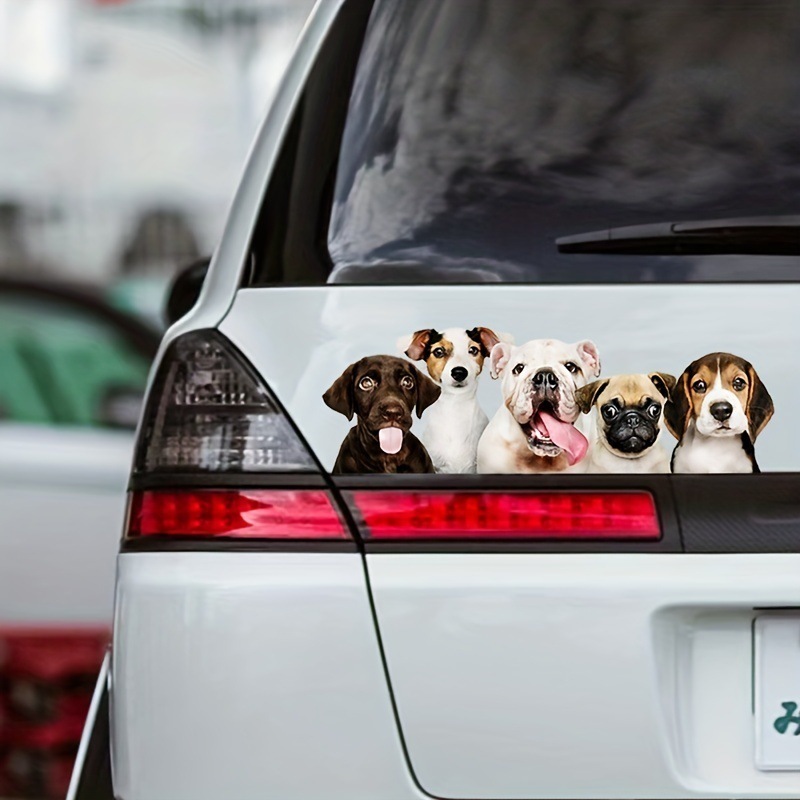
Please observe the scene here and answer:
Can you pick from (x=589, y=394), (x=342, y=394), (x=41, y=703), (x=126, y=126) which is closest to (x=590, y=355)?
(x=589, y=394)

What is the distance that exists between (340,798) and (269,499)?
380mm

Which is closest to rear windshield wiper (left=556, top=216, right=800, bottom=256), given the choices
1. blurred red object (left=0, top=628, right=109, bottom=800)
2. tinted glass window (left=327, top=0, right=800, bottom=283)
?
tinted glass window (left=327, top=0, right=800, bottom=283)

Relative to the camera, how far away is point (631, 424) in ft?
5.93

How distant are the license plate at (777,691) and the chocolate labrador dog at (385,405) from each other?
0.45 metres

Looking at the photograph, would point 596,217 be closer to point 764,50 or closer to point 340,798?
point 764,50

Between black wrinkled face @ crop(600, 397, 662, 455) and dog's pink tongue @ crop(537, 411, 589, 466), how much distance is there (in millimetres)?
33

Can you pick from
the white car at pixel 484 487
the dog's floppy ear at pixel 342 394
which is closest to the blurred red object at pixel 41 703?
the white car at pixel 484 487

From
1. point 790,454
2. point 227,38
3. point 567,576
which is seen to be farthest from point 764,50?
point 227,38

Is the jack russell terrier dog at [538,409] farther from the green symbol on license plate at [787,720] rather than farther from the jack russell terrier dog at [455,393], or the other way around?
the green symbol on license plate at [787,720]

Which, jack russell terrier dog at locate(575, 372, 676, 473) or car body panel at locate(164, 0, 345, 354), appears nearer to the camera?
jack russell terrier dog at locate(575, 372, 676, 473)

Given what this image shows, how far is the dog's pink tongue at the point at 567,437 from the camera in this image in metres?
1.82

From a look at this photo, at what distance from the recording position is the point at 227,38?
7.43m

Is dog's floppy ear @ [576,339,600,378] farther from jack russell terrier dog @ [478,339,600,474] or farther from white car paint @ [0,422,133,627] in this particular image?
white car paint @ [0,422,133,627]

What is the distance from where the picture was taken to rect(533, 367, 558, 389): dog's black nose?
180 centimetres
